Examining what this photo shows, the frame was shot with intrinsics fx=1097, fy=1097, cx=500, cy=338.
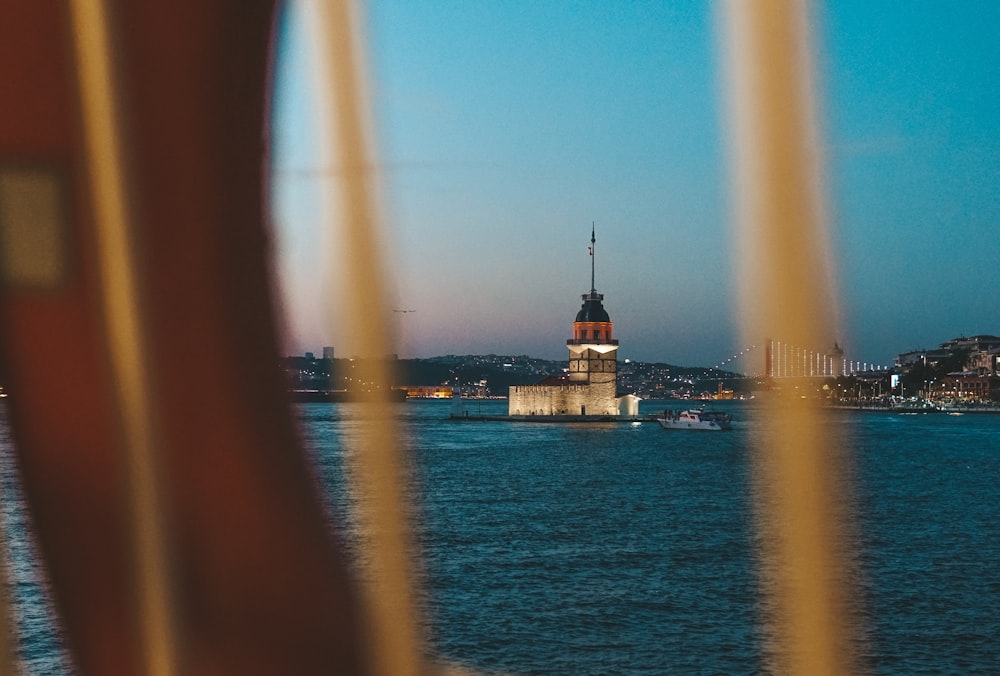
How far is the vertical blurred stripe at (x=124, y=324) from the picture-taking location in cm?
296

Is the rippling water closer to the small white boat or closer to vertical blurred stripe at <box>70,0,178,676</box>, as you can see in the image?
vertical blurred stripe at <box>70,0,178,676</box>

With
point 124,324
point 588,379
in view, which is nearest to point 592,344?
point 588,379

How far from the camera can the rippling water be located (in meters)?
11.1

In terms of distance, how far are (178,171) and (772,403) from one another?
1.66 m

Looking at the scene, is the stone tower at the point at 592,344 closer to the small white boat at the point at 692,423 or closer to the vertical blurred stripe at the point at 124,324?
the small white boat at the point at 692,423

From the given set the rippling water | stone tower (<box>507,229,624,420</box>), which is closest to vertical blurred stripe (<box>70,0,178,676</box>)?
A: the rippling water

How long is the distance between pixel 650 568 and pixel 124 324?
44.1 ft

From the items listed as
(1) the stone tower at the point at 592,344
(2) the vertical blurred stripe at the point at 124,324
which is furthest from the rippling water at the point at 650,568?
(1) the stone tower at the point at 592,344

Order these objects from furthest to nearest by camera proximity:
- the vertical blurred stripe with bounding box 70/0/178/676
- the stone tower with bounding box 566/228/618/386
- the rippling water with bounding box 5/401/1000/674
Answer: the stone tower with bounding box 566/228/618/386
the rippling water with bounding box 5/401/1000/674
the vertical blurred stripe with bounding box 70/0/178/676

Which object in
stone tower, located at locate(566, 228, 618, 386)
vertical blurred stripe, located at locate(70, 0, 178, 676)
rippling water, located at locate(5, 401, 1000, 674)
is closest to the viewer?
vertical blurred stripe, located at locate(70, 0, 178, 676)

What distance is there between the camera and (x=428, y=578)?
48.5ft

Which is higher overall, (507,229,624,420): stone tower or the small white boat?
(507,229,624,420): stone tower

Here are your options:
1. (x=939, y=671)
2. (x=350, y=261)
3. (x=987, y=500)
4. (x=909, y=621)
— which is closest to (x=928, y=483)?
(x=987, y=500)

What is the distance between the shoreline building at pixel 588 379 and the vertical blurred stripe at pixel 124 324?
5825 cm
